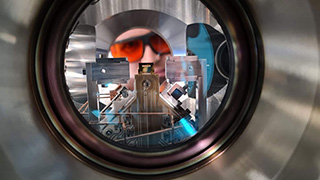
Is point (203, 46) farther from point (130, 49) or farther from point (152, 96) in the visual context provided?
point (130, 49)

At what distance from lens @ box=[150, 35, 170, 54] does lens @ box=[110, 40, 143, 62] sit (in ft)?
0.23

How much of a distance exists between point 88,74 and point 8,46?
0.56 m

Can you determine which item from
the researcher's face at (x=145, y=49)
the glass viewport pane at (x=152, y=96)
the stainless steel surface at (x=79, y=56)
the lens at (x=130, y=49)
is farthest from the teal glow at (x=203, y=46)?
the stainless steel surface at (x=79, y=56)

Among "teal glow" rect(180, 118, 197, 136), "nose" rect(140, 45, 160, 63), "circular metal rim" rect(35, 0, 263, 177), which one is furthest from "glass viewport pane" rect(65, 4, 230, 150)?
"circular metal rim" rect(35, 0, 263, 177)

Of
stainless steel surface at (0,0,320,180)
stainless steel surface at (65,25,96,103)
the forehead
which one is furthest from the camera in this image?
the forehead

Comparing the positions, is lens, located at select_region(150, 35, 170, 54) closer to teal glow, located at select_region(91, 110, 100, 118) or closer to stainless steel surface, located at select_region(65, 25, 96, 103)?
stainless steel surface, located at select_region(65, 25, 96, 103)

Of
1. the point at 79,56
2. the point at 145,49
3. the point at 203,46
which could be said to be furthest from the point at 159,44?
the point at 79,56

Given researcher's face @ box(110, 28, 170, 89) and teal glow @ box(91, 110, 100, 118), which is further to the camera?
researcher's face @ box(110, 28, 170, 89)

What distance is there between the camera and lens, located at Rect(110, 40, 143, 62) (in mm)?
1320

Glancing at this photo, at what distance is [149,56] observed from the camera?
1.36 meters

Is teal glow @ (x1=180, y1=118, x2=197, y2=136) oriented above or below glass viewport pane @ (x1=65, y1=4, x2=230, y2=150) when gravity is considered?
below

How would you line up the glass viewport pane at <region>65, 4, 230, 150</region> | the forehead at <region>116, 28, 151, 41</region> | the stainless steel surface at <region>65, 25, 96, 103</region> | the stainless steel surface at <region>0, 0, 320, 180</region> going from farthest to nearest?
the forehead at <region>116, 28, 151, 41</region> < the stainless steel surface at <region>65, 25, 96, 103</region> < the glass viewport pane at <region>65, 4, 230, 150</region> < the stainless steel surface at <region>0, 0, 320, 180</region>

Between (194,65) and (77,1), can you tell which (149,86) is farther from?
(77,1)

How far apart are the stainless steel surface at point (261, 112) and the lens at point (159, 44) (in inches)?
34.3
